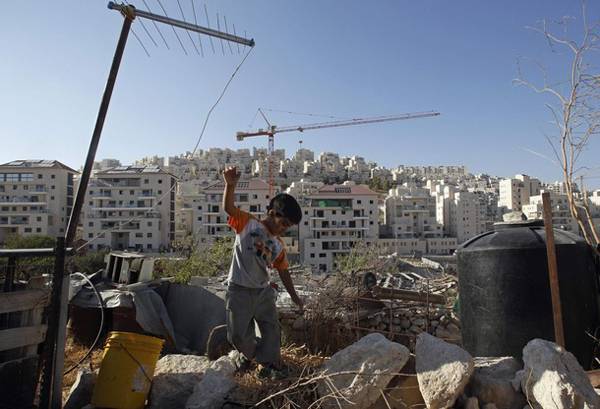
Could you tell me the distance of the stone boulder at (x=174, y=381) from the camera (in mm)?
3256

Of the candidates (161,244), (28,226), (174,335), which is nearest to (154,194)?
(161,244)

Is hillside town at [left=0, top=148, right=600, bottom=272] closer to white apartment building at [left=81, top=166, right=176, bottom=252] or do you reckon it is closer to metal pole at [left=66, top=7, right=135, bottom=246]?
white apartment building at [left=81, top=166, right=176, bottom=252]

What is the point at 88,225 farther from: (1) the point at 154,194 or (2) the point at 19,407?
(2) the point at 19,407

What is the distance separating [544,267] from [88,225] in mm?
81607

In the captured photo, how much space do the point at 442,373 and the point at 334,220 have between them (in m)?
76.5

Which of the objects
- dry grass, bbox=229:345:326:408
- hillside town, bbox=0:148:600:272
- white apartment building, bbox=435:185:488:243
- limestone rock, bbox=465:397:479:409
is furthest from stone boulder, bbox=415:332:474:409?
white apartment building, bbox=435:185:488:243

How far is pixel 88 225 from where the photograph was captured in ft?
248

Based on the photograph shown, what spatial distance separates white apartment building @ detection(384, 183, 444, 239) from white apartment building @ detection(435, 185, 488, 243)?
14.2 feet

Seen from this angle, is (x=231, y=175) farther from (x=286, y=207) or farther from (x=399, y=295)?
(x=399, y=295)

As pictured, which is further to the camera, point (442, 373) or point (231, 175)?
point (231, 175)

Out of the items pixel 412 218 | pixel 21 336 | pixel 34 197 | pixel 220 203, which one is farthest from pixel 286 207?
pixel 412 218

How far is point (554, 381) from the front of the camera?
246 cm

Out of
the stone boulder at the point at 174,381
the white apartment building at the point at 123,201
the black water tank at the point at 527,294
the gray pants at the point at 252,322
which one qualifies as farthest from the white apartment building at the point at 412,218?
the stone boulder at the point at 174,381

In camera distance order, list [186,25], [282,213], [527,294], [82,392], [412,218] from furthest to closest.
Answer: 1. [412,218]
2. [186,25]
3. [527,294]
4. [282,213]
5. [82,392]
